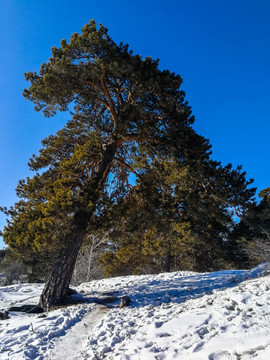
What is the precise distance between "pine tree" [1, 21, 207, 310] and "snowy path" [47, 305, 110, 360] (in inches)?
81.4

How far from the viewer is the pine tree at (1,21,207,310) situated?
701 centimetres

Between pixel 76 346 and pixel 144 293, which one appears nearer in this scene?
pixel 76 346

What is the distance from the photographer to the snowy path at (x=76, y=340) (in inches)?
145

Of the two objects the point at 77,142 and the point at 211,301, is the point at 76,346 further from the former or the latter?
the point at 77,142

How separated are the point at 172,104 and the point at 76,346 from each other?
8.26 metres

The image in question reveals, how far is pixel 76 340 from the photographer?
169 inches

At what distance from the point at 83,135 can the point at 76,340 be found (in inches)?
333

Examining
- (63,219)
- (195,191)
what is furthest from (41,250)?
(195,191)

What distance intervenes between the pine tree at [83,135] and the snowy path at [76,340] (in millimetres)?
2069

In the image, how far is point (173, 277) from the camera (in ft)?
34.9

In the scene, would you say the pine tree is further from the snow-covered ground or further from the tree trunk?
the snow-covered ground

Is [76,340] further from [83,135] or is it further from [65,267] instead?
[83,135]

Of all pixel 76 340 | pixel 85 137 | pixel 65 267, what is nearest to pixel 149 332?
pixel 76 340

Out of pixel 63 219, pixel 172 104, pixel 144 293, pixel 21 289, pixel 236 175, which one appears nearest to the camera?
pixel 63 219
